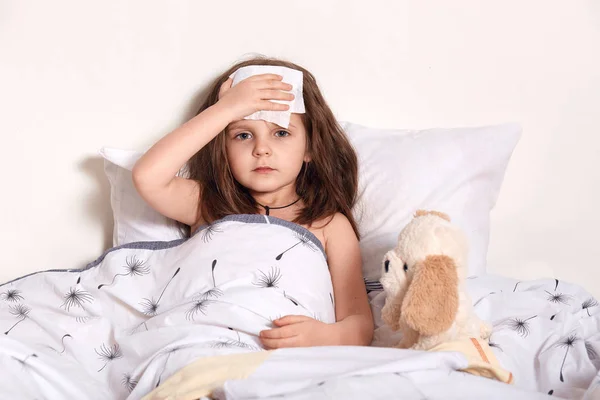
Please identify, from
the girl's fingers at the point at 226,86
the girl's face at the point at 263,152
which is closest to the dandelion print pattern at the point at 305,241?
the girl's face at the point at 263,152

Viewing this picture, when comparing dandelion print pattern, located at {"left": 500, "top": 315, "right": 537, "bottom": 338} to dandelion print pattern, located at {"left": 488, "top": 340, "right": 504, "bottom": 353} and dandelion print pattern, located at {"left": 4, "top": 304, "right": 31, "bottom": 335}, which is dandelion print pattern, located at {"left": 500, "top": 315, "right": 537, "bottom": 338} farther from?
dandelion print pattern, located at {"left": 4, "top": 304, "right": 31, "bottom": 335}

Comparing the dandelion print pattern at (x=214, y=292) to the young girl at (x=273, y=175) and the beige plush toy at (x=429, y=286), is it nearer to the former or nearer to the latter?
the young girl at (x=273, y=175)

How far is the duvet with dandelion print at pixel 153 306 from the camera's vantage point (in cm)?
122

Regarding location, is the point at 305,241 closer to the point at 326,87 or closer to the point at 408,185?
the point at 408,185

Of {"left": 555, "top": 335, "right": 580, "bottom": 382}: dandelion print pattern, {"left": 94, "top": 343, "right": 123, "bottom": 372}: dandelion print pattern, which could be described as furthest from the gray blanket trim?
{"left": 555, "top": 335, "right": 580, "bottom": 382}: dandelion print pattern

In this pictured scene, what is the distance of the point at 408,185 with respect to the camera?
1587 mm

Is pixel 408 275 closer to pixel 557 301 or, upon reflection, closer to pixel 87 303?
pixel 557 301

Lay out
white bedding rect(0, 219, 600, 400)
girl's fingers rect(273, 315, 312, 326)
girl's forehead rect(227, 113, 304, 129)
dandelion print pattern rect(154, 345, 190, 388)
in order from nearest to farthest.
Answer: white bedding rect(0, 219, 600, 400) → dandelion print pattern rect(154, 345, 190, 388) → girl's fingers rect(273, 315, 312, 326) → girl's forehead rect(227, 113, 304, 129)

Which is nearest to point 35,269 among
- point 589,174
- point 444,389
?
point 444,389

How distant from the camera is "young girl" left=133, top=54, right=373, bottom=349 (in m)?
1.41

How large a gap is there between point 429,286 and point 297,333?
0.25 meters

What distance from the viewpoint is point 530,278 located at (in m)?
1.82

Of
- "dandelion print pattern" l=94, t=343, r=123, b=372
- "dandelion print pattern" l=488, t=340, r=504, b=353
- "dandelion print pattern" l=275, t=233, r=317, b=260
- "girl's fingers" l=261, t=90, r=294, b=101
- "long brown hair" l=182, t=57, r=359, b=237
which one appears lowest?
"dandelion print pattern" l=94, t=343, r=123, b=372

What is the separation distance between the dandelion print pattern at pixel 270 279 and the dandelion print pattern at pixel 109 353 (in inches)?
10.7
